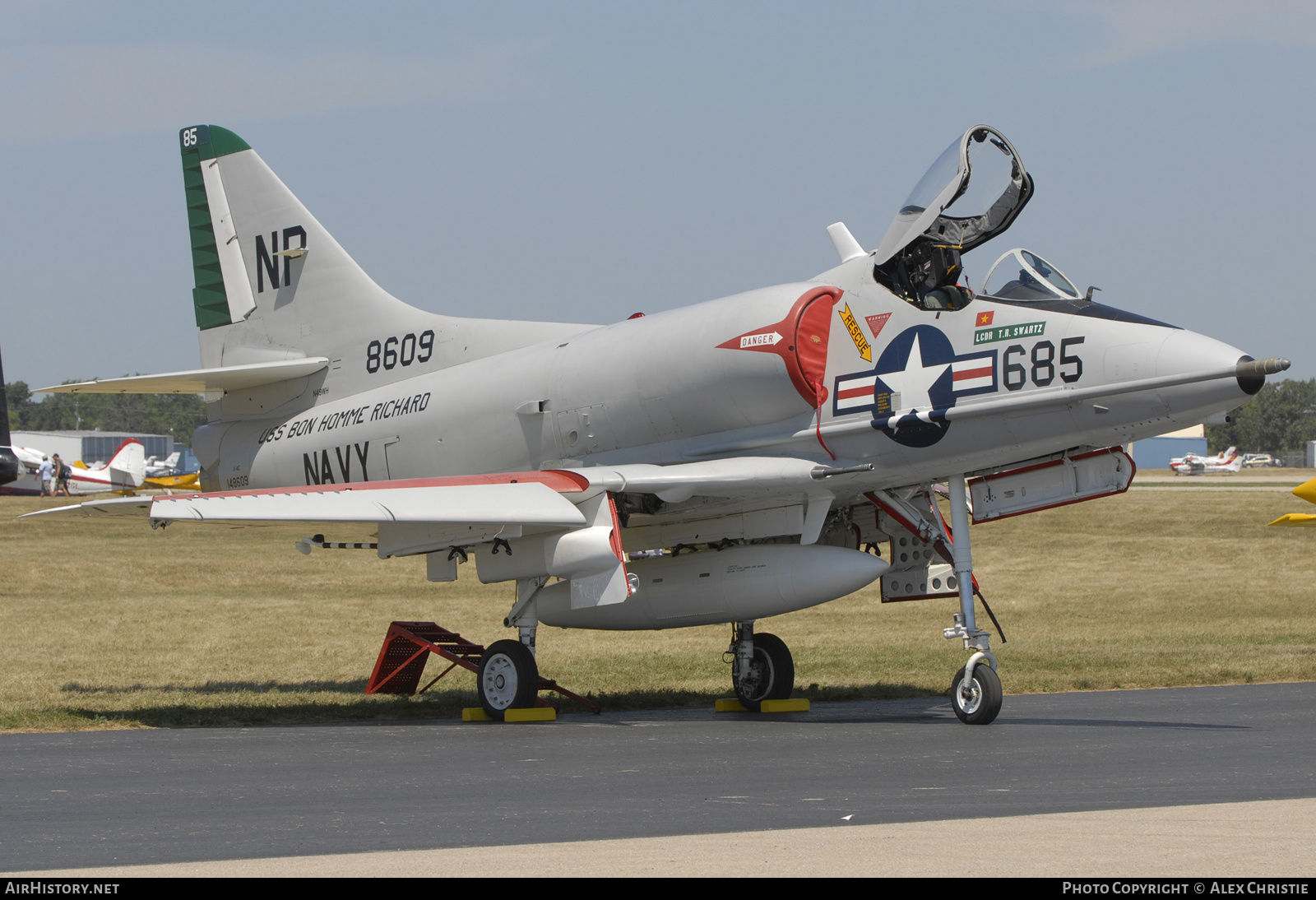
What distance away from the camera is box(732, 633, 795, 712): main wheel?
44.9ft

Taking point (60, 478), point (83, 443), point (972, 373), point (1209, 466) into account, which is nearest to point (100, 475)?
point (60, 478)

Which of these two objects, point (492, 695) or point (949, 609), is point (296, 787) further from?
point (949, 609)

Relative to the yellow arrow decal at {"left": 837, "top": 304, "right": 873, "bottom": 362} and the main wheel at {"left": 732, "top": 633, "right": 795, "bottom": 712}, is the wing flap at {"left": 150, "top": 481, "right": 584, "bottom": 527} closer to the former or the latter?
the yellow arrow decal at {"left": 837, "top": 304, "right": 873, "bottom": 362}

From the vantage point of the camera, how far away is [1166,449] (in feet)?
443

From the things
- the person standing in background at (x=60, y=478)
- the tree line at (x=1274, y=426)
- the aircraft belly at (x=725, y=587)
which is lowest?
the aircraft belly at (x=725, y=587)

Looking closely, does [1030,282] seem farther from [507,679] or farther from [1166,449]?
[1166,449]

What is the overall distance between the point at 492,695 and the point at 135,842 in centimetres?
609

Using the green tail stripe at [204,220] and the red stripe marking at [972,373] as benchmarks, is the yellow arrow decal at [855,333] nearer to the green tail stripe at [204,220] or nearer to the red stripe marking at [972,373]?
the red stripe marking at [972,373]

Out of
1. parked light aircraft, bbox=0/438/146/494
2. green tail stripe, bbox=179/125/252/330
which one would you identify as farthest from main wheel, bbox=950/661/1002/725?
parked light aircraft, bbox=0/438/146/494

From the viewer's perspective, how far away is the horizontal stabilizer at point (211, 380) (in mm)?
14630

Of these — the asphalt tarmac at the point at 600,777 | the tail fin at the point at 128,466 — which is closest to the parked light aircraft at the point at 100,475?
the tail fin at the point at 128,466

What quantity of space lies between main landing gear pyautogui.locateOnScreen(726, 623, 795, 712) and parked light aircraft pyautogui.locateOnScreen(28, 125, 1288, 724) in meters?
0.03

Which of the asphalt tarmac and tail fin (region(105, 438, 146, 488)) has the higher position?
tail fin (region(105, 438, 146, 488))

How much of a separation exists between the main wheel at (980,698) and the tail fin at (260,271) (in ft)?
25.9
